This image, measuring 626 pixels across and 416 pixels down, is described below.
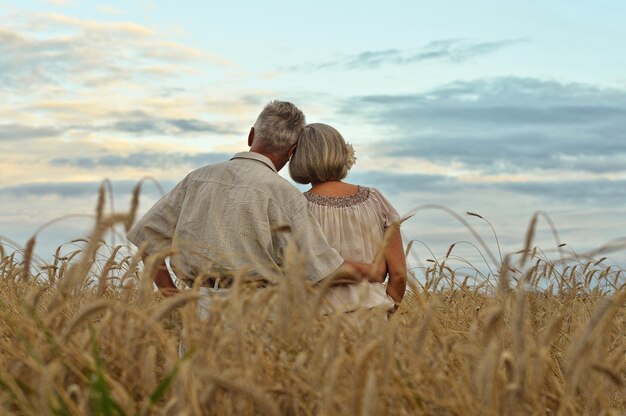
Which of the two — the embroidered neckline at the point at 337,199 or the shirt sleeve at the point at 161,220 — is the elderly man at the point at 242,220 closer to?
the shirt sleeve at the point at 161,220

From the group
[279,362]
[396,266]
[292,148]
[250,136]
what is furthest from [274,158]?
[279,362]

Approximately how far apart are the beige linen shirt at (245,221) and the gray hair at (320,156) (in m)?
0.24

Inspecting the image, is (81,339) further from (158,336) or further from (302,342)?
(302,342)

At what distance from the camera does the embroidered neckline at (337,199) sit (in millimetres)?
4863

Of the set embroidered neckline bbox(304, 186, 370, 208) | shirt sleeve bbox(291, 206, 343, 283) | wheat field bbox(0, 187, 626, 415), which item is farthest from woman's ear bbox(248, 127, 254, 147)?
wheat field bbox(0, 187, 626, 415)

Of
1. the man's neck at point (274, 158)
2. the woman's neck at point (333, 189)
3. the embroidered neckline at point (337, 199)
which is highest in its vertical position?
the man's neck at point (274, 158)

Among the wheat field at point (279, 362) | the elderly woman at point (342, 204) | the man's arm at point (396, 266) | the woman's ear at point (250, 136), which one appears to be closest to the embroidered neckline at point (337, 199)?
the elderly woman at point (342, 204)

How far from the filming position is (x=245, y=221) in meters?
4.43

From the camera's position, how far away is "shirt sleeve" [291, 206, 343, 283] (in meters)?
4.36

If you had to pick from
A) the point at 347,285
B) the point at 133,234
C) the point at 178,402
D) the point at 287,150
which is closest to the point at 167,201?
the point at 133,234

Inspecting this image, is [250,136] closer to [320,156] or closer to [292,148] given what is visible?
[292,148]

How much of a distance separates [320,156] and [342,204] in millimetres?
317

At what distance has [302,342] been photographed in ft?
8.61

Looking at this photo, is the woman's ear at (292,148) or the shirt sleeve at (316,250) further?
the woman's ear at (292,148)
